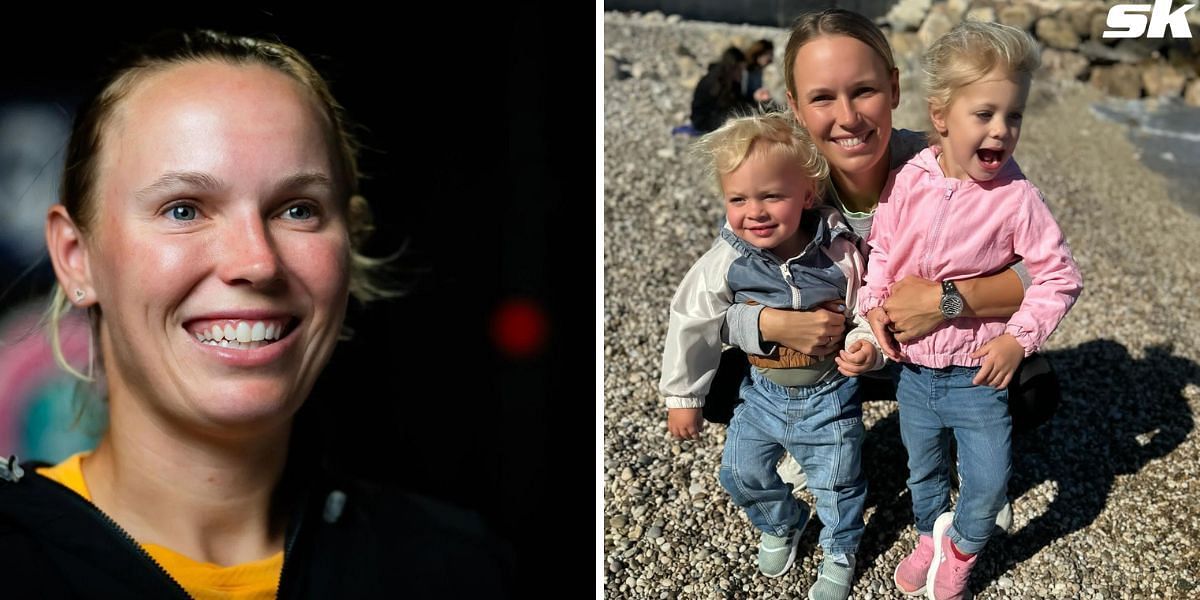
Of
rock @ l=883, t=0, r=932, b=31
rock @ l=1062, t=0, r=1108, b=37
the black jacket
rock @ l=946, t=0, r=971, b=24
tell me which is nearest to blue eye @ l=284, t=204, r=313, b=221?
the black jacket

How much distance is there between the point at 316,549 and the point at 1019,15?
7201 mm

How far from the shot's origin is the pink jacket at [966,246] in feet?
8.50

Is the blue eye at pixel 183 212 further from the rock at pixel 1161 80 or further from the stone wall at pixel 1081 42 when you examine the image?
the rock at pixel 1161 80

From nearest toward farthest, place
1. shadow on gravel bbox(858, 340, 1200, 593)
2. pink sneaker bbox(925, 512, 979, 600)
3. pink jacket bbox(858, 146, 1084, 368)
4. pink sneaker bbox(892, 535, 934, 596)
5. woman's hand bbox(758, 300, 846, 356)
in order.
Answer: pink jacket bbox(858, 146, 1084, 368) < woman's hand bbox(758, 300, 846, 356) < pink sneaker bbox(925, 512, 979, 600) < pink sneaker bbox(892, 535, 934, 596) < shadow on gravel bbox(858, 340, 1200, 593)

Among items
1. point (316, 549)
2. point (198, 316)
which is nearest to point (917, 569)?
point (316, 549)

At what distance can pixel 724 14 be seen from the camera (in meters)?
8.07

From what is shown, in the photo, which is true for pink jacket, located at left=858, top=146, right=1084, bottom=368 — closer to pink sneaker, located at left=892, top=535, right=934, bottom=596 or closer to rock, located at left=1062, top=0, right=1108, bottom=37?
pink sneaker, located at left=892, top=535, right=934, bottom=596

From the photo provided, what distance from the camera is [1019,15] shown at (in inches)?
314

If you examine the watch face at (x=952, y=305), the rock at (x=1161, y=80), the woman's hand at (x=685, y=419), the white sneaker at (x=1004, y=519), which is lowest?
the white sneaker at (x=1004, y=519)

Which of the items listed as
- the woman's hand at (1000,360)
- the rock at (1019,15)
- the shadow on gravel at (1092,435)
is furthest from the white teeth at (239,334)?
the rock at (1019,15)

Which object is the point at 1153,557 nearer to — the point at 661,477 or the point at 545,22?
the point at 661,477

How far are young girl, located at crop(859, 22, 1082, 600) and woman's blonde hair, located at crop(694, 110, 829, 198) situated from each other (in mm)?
250

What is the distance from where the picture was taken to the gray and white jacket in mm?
2730

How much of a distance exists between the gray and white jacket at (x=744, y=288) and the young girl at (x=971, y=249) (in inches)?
2.9
